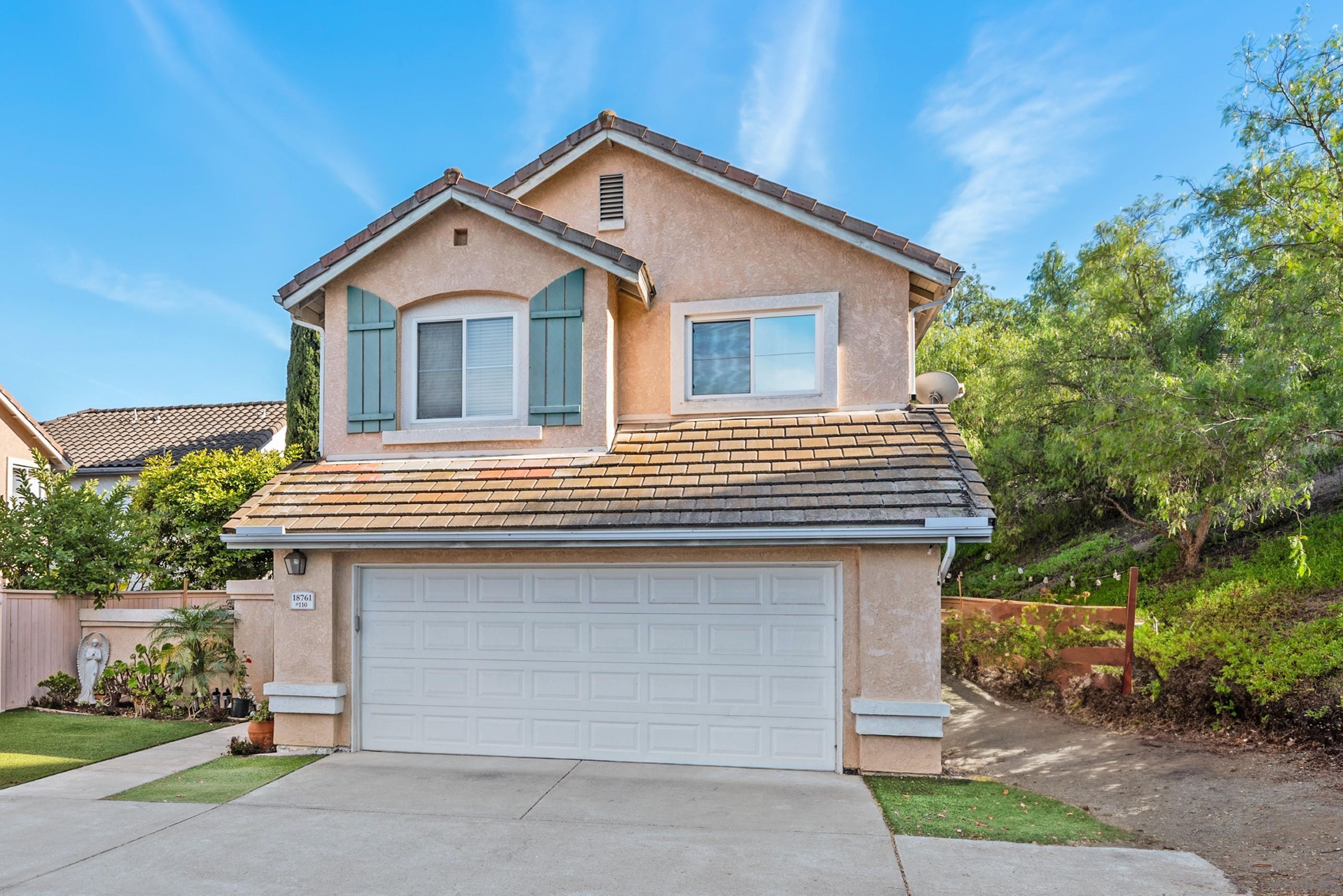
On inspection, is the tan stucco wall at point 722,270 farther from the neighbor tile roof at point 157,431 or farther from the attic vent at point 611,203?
the neighbor tile roof at point 157,431

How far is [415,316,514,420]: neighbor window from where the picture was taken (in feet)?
31.6

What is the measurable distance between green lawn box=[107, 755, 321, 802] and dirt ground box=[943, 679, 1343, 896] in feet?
22.5

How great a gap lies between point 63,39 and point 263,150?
3091 mm

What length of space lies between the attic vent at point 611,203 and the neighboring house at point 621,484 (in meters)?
0.03

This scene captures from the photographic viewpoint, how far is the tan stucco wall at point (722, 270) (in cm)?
953

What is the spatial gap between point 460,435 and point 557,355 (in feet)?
4.88

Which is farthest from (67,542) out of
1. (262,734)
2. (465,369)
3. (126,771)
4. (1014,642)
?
(1014,642)

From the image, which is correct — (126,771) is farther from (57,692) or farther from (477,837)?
(477,837)

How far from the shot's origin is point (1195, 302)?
50.0 ft

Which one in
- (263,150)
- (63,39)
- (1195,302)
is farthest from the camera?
(1195,302)

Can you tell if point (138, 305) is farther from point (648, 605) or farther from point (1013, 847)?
point (1013, 847)

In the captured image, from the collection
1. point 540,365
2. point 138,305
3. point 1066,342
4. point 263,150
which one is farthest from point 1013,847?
point 138,305

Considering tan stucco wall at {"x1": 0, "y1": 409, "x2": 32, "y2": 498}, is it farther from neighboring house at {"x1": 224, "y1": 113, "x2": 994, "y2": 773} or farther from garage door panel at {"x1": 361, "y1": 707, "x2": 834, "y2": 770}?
garage door panel at {"x1": 361, "y1": 707, "x2": 834, "y2": 770}

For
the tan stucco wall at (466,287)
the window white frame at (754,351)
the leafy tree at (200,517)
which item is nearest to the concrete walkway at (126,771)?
the tan stucco wall at (466,287)
